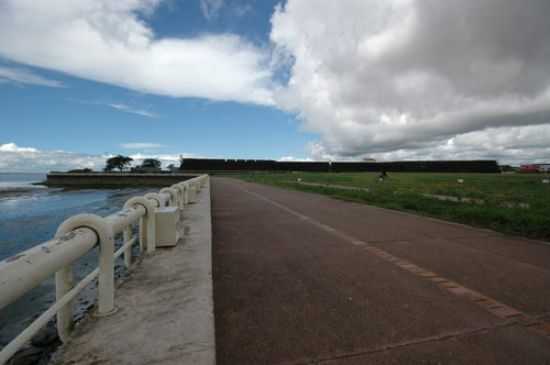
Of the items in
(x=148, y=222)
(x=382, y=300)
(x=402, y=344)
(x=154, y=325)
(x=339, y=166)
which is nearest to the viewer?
(x=154, y=325)

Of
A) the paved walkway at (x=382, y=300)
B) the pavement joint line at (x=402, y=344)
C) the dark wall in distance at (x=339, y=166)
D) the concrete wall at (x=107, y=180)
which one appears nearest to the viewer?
the pavement joint line at (x=402, y=344)

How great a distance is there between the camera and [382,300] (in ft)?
9.77

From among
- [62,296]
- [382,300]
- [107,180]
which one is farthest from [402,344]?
[107,180]

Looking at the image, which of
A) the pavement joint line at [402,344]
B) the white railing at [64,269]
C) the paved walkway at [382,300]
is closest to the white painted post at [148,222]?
the white railing at [64,269]

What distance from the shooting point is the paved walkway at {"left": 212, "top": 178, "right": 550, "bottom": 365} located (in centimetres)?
214

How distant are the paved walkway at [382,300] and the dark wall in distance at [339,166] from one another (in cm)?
7948

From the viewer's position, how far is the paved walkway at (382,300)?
2.14 meters

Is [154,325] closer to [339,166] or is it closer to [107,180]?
[107,180]

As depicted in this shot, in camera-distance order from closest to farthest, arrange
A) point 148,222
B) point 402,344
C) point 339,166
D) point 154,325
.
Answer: point 154,325 < point 402,344 < point 148,222 < point 339,166

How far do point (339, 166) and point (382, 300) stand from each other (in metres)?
90.9

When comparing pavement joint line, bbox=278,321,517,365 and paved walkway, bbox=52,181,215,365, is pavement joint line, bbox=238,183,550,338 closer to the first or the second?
pavement joint line, bbox=278,321,517,365

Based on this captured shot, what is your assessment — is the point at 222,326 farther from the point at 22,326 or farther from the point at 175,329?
the point at 22,326

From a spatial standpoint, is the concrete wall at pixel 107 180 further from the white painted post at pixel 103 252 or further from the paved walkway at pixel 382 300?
the white painted post at pixel 103 252

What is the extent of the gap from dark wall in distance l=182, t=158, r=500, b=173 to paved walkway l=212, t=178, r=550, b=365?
261 ft
